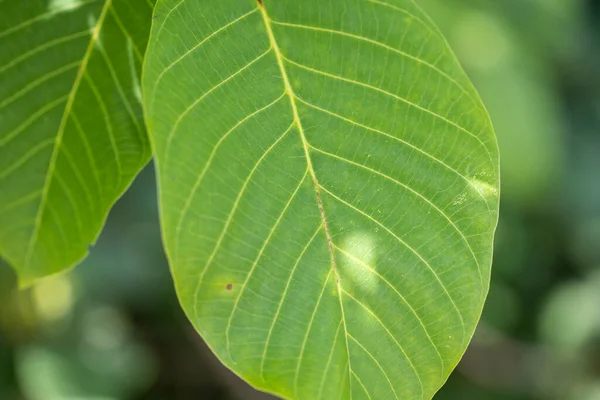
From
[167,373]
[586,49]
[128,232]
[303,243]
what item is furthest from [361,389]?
[586,49]

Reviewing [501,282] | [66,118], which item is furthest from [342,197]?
[501,282]

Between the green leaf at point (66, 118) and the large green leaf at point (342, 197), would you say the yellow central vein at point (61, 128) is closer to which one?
the green leaf at point (66, 118)

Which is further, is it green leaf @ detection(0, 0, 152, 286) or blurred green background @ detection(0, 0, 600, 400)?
blurred green background @ detection(0, 0, 600, 400)

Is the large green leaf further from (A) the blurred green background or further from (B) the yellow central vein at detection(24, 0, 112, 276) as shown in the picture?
(A) the blurred green background

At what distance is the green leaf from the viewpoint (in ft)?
2.67

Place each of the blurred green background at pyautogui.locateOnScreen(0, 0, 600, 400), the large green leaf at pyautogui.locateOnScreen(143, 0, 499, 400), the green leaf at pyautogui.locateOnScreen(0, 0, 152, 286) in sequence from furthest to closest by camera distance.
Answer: the blurred green background at pyautogui.locateOnScreen(0, 0, 600, 400), the green leaf at pyautogui.locateOnScreen(0, 0, 152, 286), the large green leaf at pyautogui.locateOnScreen(143, 0, 499, 400)

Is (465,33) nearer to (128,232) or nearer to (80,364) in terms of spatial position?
(128,232)

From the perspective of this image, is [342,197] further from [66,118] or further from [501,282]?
[501,282]

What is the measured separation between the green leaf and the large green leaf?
0.23m

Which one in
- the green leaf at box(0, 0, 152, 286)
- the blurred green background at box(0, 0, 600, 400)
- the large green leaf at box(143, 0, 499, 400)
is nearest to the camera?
the large green leaf at box(143, 0, 499, 400)

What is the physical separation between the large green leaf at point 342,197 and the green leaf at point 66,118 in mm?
228

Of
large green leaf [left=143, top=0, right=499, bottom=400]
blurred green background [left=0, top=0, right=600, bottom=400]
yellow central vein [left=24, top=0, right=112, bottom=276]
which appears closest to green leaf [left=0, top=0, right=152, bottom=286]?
yellow central vein [left=24, top=0, right=112, bottom=276]

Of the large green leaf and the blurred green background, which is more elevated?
the large green leaf

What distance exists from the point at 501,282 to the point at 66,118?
2.21 m
